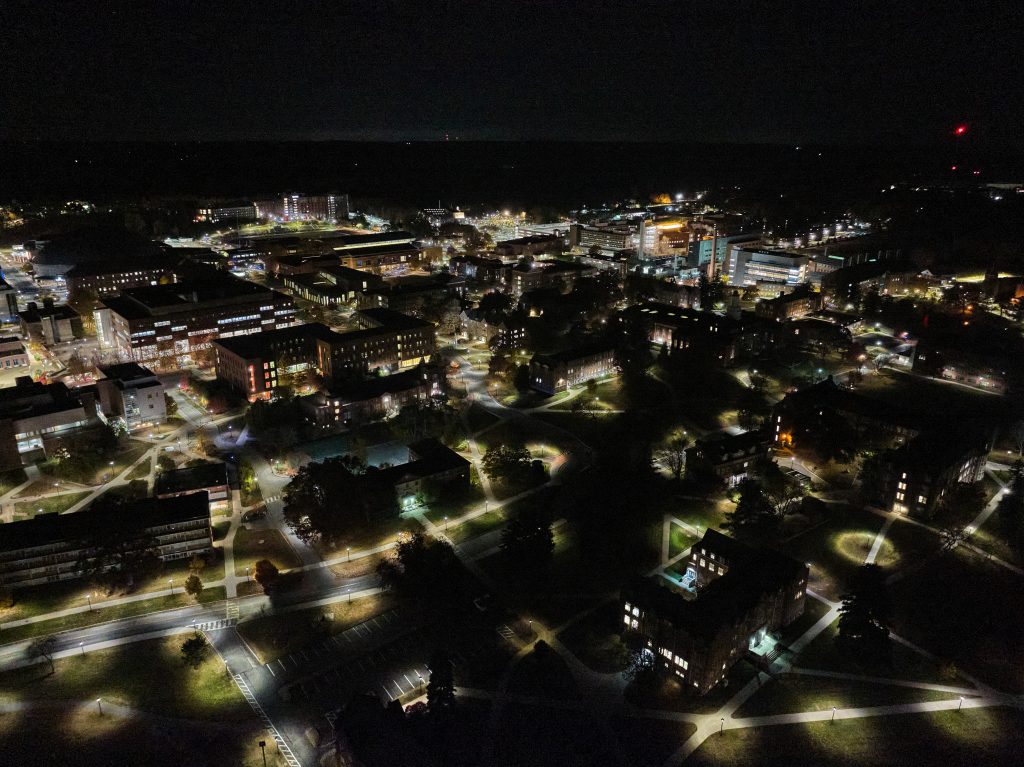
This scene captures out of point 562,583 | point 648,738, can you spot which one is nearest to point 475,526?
point 562,583

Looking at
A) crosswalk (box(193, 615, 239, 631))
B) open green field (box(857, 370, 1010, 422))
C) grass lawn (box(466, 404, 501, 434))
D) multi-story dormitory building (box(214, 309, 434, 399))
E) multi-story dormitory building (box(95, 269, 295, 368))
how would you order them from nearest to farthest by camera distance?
crosswalk (box(193, 615, 239, 631))
grass lawn (box(466, 404, 501, 434))
open green field (box(857, 370, 1010, 422))
multi-story dormitory building (box(214, 309, 434, 399))
multi-story dormitory building (box(95, 269, 295, 368))

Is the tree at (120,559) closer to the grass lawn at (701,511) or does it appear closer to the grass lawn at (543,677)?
the grass lawn at (543,677)

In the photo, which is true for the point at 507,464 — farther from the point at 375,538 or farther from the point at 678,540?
the point at 678,540

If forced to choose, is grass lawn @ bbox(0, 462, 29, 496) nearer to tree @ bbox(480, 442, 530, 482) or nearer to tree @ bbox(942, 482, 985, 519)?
tree @ bbox(480, 442, 530, 482)

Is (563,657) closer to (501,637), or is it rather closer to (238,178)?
(501,637)

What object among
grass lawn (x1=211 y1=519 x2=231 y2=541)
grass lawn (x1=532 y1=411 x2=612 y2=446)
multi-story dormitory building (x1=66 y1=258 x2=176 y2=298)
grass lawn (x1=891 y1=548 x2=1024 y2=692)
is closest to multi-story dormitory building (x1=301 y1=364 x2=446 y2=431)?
grass lawn (x1=532 y1=411 x2=612 y2=446)
